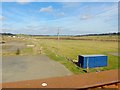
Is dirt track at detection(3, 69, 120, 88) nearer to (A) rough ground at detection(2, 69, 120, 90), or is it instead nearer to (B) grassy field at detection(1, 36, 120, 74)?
(A) rough ground at detection(2, 69, 120, 90)

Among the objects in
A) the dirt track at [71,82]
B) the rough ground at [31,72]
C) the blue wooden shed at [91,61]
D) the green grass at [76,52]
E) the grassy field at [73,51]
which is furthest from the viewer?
the grassy field at [73,51]

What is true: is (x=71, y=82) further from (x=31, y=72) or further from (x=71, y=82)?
(x=31, y=72)

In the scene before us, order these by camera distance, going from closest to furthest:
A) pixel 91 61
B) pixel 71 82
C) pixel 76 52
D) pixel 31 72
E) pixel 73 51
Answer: pixel 71 82 < pixel 31 72 < pixel 91 61 < pixel 76 52 < pixel 73 51

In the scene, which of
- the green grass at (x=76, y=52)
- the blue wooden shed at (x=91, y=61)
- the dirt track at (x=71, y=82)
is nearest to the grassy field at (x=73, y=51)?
the green grass at (x=76, y=52)

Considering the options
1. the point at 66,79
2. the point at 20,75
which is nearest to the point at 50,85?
the point at 66,79

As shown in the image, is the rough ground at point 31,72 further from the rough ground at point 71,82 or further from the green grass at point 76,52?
the rough ground at point 71,82

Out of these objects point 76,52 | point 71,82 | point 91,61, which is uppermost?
point 71,82

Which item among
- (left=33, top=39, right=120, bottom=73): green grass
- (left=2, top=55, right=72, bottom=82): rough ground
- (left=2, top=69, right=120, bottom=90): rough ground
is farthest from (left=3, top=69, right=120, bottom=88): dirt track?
(left=33, top=39, right=120, bottom=73): green grass

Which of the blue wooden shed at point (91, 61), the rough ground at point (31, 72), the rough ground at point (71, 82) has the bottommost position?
the rough ground at point (31, 72)

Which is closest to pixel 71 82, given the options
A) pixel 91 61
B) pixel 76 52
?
pixel 91 61

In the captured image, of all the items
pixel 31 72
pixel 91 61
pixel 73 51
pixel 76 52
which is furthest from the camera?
pixel 73 51

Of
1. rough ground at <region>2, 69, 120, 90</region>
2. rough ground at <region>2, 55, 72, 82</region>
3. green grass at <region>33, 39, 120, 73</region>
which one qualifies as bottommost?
rough ground at <region>2, 55, 72, 82</region>

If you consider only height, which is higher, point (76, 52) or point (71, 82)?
point (71, 82)

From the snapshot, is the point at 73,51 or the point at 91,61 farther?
the point at 73,51
